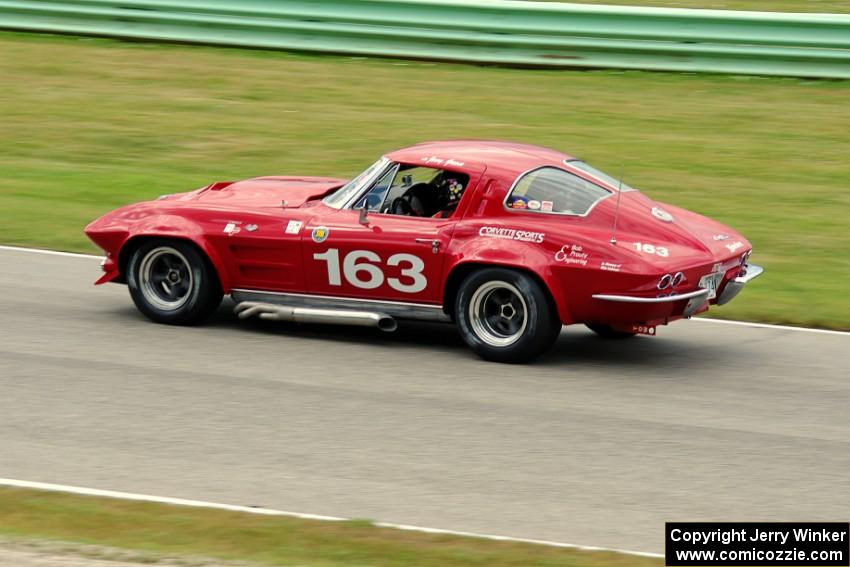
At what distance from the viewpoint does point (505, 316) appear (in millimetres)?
9336

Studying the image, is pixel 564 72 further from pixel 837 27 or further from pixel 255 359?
pixel 255 359

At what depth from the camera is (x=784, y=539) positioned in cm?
616

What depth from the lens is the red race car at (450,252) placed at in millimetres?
8992

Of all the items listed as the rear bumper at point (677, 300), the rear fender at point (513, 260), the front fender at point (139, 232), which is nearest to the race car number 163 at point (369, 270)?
the rear fender at point (513, 260)

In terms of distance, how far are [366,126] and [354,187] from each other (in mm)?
7603

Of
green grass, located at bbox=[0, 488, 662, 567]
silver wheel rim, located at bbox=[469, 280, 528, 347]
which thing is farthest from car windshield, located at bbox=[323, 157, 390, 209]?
green grass, located at bbox=[0, 488, 662, 567]

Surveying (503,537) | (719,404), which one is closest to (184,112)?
(719,404)

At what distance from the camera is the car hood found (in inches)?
397

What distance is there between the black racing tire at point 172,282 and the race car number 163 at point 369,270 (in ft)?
3.03

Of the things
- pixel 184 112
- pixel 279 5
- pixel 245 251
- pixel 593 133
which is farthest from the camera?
pixel 279 5

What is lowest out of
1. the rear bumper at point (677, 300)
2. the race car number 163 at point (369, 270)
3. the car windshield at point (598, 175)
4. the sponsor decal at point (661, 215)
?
the rear bumper at point (677, 300)

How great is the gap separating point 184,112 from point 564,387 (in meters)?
10.5

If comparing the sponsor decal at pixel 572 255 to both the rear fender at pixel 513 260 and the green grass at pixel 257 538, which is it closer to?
the rear fender at pixel 513 260

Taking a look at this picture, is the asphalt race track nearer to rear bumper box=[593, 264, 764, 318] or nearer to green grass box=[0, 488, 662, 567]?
green grass box=[0, 488, 662, 567]
